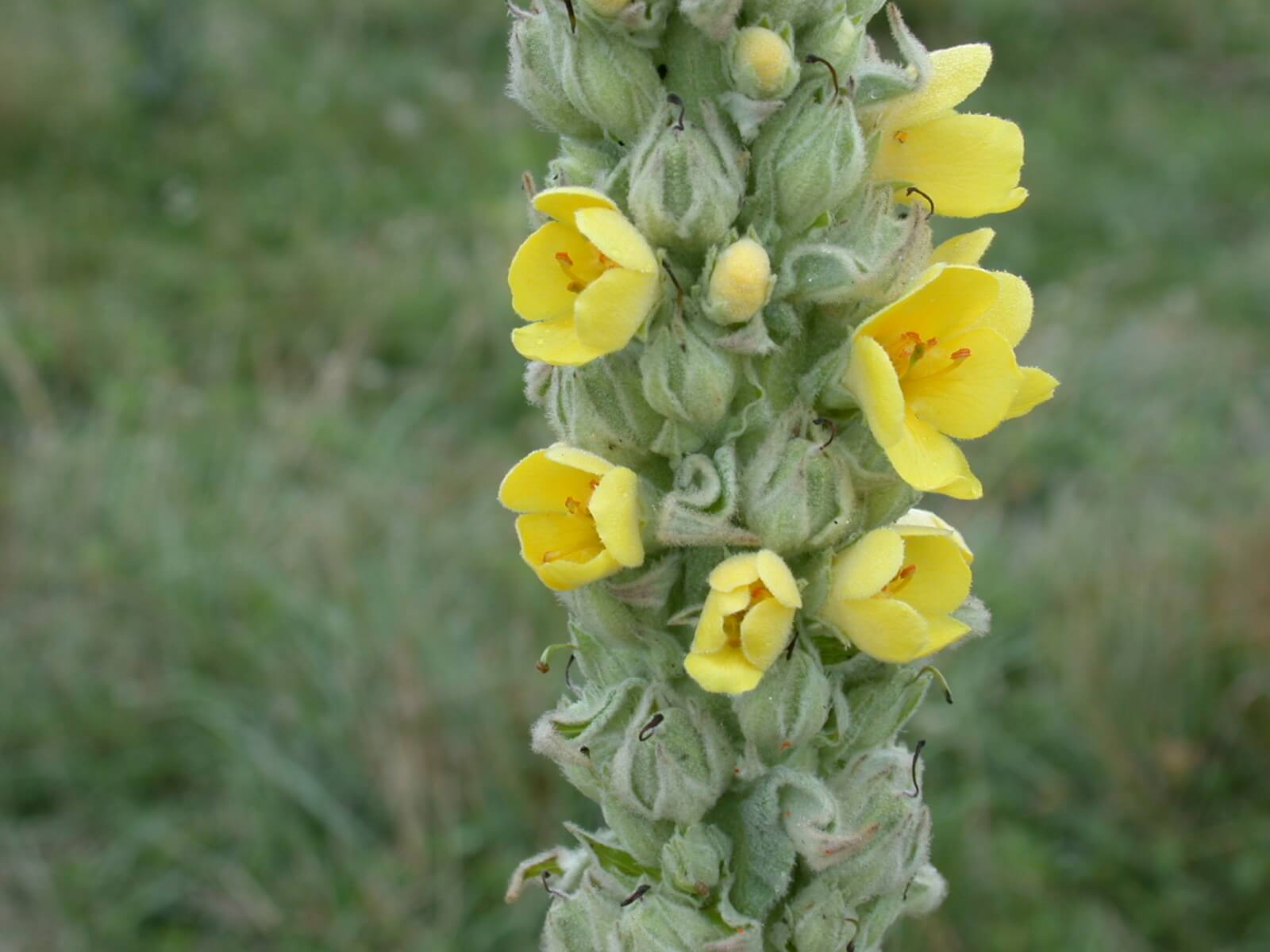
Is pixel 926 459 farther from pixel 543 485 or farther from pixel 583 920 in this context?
pixel 583 920

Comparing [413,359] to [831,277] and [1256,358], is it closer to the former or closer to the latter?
[1256,358]

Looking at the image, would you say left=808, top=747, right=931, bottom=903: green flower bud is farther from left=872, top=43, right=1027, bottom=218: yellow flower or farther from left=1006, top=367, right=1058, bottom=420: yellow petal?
left=872, top=43, right=1027, bottom=218: yellow flower

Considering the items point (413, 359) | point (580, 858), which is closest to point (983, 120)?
point (580, 858)

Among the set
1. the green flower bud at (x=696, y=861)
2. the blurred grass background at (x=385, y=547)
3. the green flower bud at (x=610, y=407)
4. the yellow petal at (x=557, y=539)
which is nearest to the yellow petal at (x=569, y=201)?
the green flower bud at (x=610, y=407)

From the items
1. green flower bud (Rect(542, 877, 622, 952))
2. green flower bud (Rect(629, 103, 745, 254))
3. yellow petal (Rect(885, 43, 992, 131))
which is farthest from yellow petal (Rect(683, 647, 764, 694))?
yellow petal (Rect(885, 43, 992, 131))

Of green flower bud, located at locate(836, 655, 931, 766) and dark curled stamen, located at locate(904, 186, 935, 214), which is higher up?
dark curled stamen, located at locate(904, 186, 935, 214)
